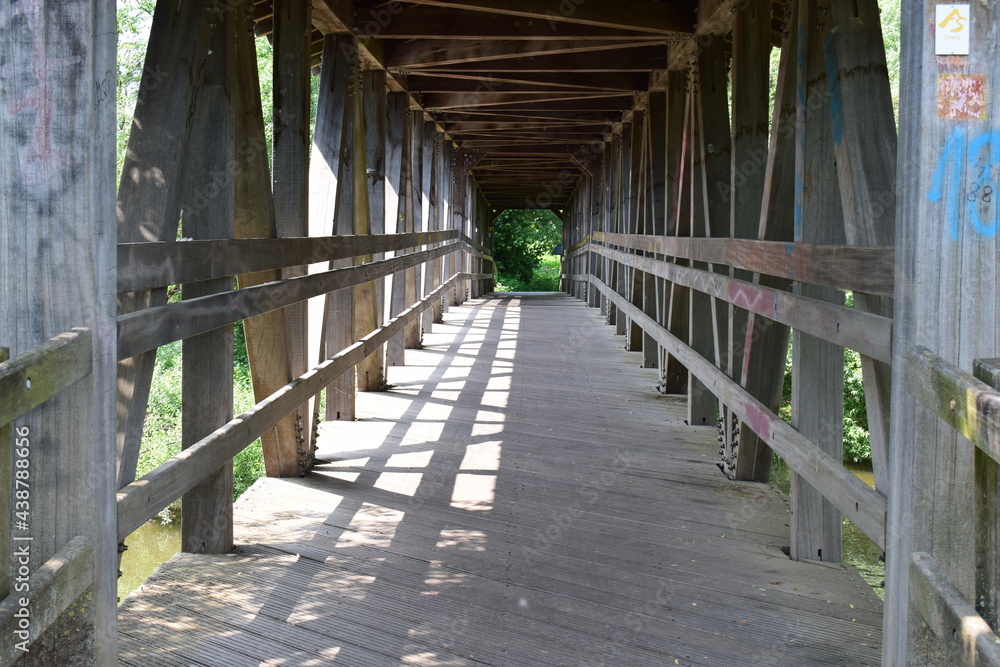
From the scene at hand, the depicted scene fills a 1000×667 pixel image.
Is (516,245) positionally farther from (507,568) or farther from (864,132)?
(864,132)

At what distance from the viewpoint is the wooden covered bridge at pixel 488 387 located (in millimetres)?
1882

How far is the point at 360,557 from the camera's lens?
3447 millimetres

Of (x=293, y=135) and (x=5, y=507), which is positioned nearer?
(x=5, y=507)

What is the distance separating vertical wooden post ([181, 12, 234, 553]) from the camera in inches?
129

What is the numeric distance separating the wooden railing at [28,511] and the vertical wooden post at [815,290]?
92.1 inches

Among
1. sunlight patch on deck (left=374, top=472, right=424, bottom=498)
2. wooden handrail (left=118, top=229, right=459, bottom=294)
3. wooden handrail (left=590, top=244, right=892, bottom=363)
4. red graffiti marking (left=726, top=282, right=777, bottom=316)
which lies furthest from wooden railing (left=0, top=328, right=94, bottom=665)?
sunlight patch on deck (left=374, top=472, right=424, bottom=498)

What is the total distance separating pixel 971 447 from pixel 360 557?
87.1 inches

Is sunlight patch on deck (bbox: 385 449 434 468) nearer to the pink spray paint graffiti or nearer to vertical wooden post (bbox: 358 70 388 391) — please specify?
vertical wooden post (bbox: 358 70 388 391)

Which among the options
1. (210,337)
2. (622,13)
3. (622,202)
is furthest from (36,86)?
(622,202)

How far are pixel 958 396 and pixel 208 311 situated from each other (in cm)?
210

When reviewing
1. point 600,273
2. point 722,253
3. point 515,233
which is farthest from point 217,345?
point 515,233

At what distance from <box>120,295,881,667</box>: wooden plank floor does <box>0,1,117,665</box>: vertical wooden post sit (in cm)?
79

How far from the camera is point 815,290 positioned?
11.4 ft

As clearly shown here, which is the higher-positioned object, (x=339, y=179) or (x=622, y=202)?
(x=622, y=202)
